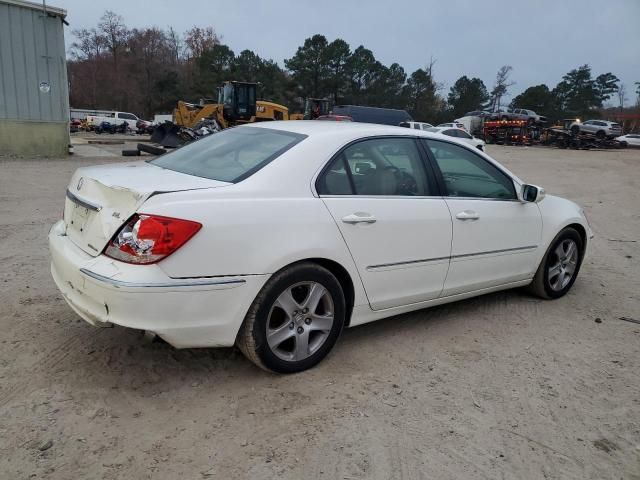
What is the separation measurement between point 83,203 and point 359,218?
1.64 m

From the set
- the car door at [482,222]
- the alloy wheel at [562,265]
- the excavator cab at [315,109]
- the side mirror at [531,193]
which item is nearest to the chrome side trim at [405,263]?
the car door at [482,222]

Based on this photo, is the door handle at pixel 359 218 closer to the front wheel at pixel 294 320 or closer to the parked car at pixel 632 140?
the front wheel at pixel 294 320

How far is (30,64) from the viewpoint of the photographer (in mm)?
14875

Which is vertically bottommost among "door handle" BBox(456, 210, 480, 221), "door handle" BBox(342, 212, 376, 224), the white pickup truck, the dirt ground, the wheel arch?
the dirt ground

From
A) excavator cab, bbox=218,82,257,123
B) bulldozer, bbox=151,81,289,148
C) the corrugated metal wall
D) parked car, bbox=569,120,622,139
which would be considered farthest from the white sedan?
parked car, bbox=569,120,622,139

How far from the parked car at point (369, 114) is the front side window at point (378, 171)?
97.4 ft

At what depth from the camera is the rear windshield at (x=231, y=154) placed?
3141 mm

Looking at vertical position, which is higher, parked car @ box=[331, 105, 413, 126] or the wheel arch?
parked car @ box=[331, 105, 413, 126]

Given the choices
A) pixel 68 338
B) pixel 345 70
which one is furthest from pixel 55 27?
pixel 345 70

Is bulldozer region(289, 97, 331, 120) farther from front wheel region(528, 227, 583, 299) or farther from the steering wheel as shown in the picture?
the steering wheel

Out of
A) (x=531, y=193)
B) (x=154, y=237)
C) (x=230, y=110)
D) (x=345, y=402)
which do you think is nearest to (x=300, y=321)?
(x=345, y=402)

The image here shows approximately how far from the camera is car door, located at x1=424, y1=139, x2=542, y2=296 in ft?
12.6

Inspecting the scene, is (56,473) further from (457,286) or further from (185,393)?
(457,286)

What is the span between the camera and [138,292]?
99.7 inches
